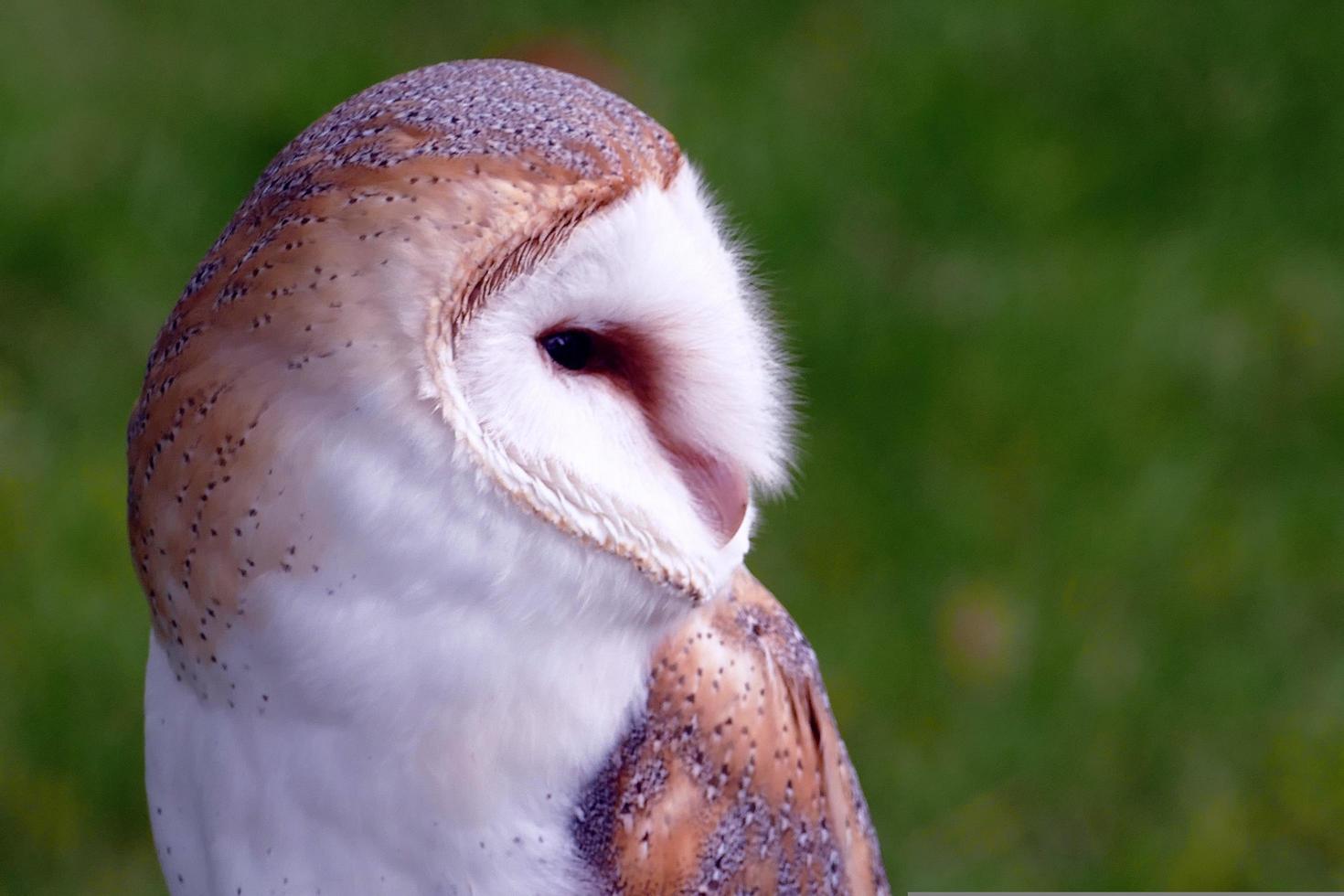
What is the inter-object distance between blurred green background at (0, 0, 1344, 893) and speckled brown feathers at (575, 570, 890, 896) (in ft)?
2.67

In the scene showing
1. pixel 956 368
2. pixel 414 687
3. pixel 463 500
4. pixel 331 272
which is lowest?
pixel 956 368

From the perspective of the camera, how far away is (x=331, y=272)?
2.77ft

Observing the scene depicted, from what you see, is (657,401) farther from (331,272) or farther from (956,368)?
(956,368)

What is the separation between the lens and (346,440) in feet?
2.81

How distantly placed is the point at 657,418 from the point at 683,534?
6 cm

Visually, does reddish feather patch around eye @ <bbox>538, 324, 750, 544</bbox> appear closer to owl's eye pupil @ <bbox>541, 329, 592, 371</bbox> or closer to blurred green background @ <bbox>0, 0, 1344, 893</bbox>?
owl's eye pupil @ <bbox>541, 329, 592, 371</bbox>

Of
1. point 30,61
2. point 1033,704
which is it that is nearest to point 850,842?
point 1033,704

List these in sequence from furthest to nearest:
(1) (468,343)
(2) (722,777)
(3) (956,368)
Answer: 1. (3) (956,368)
2. (2) (722,777)
3. (1) (468,343)

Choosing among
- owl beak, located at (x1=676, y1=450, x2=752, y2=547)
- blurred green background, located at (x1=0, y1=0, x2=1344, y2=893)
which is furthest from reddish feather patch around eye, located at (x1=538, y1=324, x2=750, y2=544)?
blurred green background, located at (x1=0, y1=0, x2=1344, y2=893)

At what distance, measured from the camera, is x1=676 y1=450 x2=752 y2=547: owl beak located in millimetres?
928

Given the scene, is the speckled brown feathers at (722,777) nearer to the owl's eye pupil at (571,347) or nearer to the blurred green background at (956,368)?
the owl's eye pupil at (571,347)

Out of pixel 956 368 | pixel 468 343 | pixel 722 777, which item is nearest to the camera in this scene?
pixel 468 343

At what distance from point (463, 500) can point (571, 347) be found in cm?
10

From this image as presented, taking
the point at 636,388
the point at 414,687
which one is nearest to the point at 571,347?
the point at 636,388
